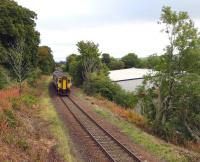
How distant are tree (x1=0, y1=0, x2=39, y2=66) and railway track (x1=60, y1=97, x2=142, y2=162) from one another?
15.9m

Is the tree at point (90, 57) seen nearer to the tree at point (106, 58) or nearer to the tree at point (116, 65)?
the tree at point (116, 65)

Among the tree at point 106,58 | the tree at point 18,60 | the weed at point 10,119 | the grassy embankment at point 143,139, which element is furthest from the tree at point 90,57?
the tree at point 106,58

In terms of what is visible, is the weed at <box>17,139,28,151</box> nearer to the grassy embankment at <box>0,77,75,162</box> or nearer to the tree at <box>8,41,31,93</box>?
the grassy embankment at <box>0,77,75,162</box>

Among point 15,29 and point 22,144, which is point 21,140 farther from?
point 15,29

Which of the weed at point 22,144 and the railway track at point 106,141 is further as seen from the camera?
the railway track at point 106,141

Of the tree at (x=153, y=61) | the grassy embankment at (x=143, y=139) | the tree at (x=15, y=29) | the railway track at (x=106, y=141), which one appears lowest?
the grassy embankment at (x=143, y=139)

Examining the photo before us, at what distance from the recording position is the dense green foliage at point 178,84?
66.5 ft

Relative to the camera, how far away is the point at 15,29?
35781 millimetres

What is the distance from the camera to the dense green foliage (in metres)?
20.3

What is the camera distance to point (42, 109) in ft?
86.5

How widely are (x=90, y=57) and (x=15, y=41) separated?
14.7m

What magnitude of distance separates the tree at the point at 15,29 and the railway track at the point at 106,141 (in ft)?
52.3

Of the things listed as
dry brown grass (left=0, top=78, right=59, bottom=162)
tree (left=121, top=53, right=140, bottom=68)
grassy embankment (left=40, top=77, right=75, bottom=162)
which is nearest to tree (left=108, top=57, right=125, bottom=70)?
tree (left=121, top=53, right=140, bottom=68)

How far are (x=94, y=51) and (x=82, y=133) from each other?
31258mm
